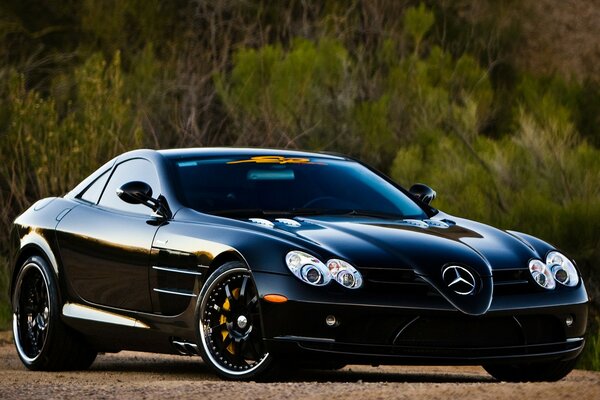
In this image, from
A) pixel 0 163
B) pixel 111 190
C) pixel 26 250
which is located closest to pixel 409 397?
pixel 111 190

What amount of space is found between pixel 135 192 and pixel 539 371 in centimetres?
268

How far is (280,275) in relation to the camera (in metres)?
8.62

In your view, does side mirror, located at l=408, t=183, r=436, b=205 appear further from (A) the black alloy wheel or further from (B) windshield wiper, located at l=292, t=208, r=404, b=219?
(A) the black alloy wheel

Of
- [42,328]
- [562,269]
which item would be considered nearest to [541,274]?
[562,269]

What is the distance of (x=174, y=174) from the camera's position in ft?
33.4

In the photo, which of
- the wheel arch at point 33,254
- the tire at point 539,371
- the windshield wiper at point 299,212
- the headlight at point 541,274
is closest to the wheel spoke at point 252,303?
the windshield wiper at point 299,212

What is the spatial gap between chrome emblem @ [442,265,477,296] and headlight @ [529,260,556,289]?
457 millimetres

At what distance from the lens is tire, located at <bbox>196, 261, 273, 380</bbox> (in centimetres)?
881

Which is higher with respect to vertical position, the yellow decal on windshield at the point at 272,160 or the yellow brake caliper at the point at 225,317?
the yellow decal on windshield at the point at 272,160

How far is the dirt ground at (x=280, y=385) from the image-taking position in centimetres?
766

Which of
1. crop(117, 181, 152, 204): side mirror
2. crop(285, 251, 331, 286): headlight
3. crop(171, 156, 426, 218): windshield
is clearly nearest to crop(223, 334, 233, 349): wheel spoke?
crop(285, 251, 331, 286): headlight

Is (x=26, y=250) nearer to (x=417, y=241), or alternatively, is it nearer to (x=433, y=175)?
(x=417, y=241)

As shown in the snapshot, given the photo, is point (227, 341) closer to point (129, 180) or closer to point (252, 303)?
point (252, 303)

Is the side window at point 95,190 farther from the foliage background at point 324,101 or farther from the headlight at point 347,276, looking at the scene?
the foliage background at point 324,101
